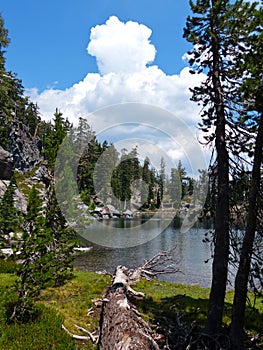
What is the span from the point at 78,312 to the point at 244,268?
18.2 feet

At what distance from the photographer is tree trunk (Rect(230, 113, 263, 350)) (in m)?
6.96

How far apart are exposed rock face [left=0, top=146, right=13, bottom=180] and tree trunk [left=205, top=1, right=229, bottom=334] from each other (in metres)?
36.5

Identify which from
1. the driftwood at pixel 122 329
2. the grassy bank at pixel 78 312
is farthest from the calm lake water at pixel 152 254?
the driftwood at pixel 122 329

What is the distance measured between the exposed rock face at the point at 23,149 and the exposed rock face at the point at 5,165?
74.1ft

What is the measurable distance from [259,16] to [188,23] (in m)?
3.19

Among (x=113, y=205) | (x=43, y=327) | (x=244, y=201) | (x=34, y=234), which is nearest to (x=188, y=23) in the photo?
(x=244, y=201)

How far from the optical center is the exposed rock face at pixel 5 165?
40.2 metres

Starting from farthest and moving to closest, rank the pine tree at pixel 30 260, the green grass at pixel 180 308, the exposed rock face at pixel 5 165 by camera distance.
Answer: the exposed rock face at pixel 5 165, the green grass at pixel 180 308, the pine tree at pixel 30 260

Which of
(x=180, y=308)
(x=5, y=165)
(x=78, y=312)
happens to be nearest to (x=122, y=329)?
(x=78, y=312)

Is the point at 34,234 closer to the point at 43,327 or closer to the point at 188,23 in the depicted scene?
the point at 43,327

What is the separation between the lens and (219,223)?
26.6 feet

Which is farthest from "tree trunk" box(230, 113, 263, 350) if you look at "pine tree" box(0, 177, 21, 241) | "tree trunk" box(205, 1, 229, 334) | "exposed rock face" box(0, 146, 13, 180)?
"exposed rock face" box(0, 146, 13, 180)

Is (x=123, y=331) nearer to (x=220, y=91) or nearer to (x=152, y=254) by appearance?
(x=220, y=91)

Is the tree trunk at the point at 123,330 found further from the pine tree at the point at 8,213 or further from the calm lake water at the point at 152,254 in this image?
the pine tree at the point at 8,213
